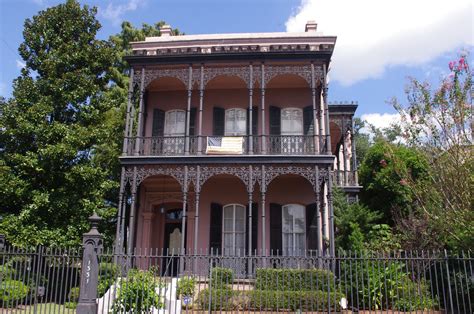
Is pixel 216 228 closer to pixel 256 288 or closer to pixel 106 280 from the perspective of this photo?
pixel 256 288

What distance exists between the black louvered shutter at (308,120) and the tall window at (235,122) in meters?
2.39

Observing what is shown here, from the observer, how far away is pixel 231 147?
15227mm

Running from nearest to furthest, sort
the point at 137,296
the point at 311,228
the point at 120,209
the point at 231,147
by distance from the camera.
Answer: the point at 137,296, the point at 120,209, the point at 231,147, the point at 311,228

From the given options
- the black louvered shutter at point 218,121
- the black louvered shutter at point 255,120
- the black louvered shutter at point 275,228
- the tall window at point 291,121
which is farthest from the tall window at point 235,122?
the black louvered shutter at point 275,228

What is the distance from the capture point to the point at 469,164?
10.4 m

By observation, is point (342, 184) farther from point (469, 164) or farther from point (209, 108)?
point (469, 164)

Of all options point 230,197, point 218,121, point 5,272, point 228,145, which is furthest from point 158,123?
point 5,272

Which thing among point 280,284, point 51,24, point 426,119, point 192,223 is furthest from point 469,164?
point 51,24

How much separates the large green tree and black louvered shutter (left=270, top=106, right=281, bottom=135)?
6.59 m

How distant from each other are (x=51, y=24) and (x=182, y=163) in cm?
792

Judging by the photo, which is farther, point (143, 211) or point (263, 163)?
point (143, 211)

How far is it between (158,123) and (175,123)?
707mm

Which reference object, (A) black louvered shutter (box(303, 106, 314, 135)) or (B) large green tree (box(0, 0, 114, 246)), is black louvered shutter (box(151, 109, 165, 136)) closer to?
(B) large green tree (box(0, 0, 114, 246))

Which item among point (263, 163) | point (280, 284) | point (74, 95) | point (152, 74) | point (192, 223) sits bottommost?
point (280, 284)
